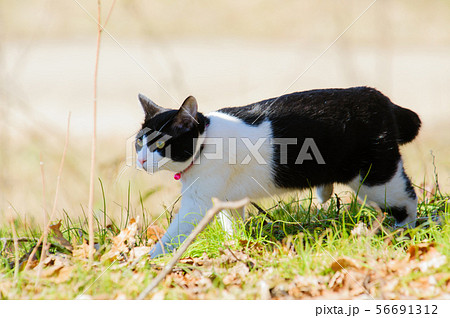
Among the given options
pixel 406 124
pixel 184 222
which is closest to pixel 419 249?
pixel 406 124

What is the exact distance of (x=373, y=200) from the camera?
2.93 metres

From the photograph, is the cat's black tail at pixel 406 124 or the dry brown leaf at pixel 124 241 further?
the cat's black tail at pixel 406 124

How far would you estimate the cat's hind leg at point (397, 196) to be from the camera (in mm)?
2834

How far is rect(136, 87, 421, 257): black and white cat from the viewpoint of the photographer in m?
2.79

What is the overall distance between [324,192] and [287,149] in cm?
50

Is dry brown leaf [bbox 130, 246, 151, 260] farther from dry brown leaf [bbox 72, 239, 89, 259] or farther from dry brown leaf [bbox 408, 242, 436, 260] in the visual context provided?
dry brown leaf [bbox 408, 242, 436, 260]

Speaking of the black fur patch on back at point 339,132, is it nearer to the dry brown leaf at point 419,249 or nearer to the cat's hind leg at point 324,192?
the cat's hind leg at point 324,192

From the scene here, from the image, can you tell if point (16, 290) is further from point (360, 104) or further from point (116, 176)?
point (360, 104)

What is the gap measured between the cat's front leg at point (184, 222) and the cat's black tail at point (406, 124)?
1180 millimetres

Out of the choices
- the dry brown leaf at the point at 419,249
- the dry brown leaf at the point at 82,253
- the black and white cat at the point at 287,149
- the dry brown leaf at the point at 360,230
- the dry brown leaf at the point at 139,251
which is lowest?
the dry brown leaf at the point at 139,251

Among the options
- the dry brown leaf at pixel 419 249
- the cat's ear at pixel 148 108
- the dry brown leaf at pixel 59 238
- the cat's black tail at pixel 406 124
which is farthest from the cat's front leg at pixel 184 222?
the cat's black tail at pixel 406 124

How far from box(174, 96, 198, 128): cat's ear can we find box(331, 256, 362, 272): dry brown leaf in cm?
107

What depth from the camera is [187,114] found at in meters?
2.73
